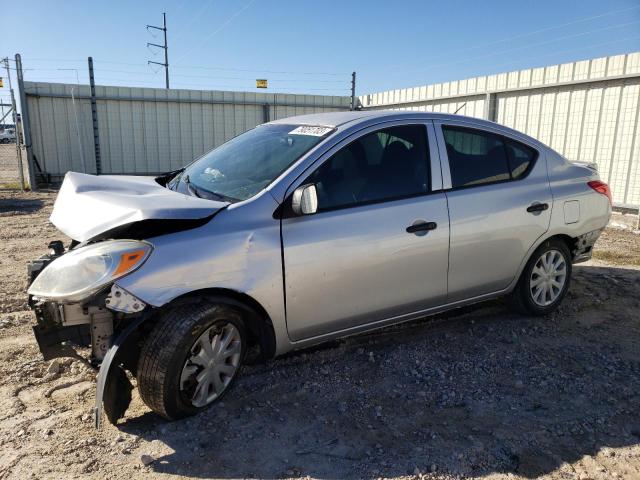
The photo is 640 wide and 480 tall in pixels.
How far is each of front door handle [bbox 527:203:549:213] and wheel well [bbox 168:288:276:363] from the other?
2.35m

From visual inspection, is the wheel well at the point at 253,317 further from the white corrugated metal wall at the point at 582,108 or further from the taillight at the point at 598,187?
the white corrugated metal wall at the point at 582,108

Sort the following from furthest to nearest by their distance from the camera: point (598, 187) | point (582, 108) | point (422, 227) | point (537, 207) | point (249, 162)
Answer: point (582, 108)
point (598, 187)
point (537, 207)
point (249, 162)
point (422, 227)

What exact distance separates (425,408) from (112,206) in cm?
222

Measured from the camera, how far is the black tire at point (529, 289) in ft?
14.1

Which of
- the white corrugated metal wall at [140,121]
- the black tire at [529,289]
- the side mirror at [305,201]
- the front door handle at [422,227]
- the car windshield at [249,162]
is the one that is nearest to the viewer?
the side mirror at [305,201]

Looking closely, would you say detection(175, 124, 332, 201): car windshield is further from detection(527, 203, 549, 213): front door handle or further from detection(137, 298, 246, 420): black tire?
detection(527, 203, 549, 213): front door handle

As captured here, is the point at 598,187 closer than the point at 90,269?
No

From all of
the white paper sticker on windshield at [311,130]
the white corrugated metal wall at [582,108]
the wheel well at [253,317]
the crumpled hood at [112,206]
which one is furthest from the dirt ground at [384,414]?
the white corrugated metal wall at [582,108]

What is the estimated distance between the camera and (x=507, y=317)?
179 inches

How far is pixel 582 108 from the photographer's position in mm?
9984

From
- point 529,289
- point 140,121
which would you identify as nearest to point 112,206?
point 529,289

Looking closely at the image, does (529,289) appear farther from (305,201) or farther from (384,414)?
(305,201)

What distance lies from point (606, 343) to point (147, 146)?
13127 mm

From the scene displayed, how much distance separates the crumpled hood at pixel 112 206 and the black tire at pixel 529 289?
269 cm
